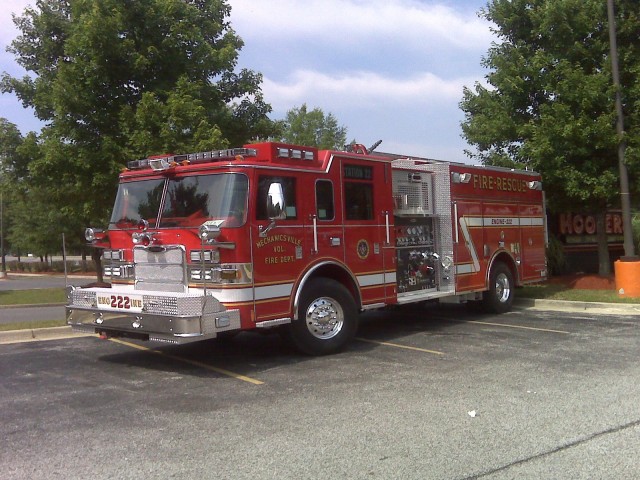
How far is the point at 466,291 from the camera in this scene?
11.1 m

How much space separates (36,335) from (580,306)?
33.5 ft

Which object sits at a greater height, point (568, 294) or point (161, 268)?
point (161, 268)

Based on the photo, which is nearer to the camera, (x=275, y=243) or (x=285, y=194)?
(x=275, y=243)

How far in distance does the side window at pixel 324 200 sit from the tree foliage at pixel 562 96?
721cm

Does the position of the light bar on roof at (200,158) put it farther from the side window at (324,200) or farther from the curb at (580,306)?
the curb at (580,306)

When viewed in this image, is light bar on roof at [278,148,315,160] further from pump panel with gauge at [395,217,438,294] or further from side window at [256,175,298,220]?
pump panel with gauge at [395,217,438,294]

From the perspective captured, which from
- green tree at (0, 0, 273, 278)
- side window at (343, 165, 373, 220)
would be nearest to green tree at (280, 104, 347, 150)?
green tree at (0, 0, 273, 278)

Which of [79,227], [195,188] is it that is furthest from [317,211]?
[79,227]

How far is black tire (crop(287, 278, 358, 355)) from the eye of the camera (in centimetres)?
812

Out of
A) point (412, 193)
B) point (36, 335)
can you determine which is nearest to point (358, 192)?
point (412, 193)

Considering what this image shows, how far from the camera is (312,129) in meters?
40.6

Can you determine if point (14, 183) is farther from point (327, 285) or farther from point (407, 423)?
point (407, 423)

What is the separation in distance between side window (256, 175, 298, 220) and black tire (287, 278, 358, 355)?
1.00 meters

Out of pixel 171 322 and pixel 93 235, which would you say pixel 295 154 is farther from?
pixel 93 235
